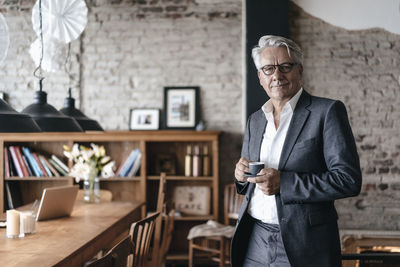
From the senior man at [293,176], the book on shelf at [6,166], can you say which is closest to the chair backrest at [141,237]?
the senior man at [293,176]

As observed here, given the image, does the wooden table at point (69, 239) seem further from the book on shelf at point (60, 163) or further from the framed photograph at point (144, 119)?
the framed photograph at point (144, 119)

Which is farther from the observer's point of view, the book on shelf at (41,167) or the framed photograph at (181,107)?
the framed photograph at (181,107)

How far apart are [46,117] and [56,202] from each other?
→ 28.7 inches

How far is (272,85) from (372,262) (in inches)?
41.9

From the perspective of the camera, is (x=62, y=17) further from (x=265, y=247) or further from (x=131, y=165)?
(x=265, y=247)

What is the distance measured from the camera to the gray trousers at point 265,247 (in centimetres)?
164

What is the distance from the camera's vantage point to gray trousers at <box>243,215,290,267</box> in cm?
164

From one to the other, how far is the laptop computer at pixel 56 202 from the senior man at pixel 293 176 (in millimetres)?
1522

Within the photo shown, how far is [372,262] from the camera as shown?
6.55 feet

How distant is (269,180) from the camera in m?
1.58

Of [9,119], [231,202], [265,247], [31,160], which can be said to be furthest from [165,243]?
[31,160]

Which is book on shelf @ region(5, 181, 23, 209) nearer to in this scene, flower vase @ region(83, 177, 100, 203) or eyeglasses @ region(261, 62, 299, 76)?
flower vase @ region(83, 177, 100, 203)

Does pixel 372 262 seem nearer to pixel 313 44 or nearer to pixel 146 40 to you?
pixel 313 44

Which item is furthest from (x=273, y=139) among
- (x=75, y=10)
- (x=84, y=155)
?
(x=84, y=155)
